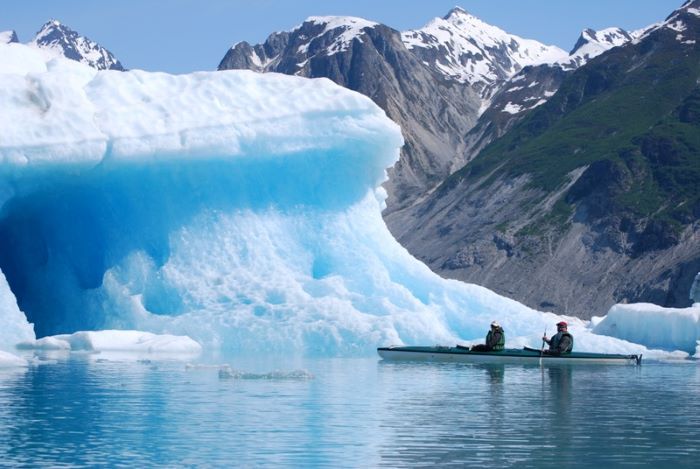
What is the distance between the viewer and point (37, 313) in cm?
3569

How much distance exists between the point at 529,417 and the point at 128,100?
836 inches

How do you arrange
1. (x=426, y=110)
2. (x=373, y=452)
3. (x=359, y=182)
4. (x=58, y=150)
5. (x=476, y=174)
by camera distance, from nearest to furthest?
(x=373, y=452), (x=58, y=150), (x=359, y=182), (x=476, y=174), (x=426, y=110)

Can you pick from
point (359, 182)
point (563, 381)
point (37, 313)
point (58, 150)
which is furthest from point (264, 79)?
point (563, 381)

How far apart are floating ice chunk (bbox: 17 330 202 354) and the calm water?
4374mm

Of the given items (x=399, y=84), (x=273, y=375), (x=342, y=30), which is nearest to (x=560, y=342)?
(x=273, y=375)

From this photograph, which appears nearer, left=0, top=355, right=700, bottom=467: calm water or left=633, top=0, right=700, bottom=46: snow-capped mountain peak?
left=0, top=355, right=700, bottom=467: calm water

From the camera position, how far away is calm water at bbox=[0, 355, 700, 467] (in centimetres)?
1323

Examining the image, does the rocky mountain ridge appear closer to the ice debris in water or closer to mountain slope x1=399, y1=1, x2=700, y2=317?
mountain slope x1=399, y1=1, x2=700, y2=317

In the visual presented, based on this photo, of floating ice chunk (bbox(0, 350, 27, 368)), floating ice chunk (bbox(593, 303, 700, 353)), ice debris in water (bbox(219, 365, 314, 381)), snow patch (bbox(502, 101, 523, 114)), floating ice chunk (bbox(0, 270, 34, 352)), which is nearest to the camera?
ice debris in water (bbox(219, 365, 314, 381))

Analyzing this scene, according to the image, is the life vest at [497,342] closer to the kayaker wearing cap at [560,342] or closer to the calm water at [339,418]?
the kayaker wearing cap at [560,342]

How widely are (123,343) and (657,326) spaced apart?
20.6 m

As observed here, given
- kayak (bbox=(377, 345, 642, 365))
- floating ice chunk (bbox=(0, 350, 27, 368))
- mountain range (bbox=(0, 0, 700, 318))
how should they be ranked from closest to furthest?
floating ice chunk (bbox=(0, 350, 27, 368)) < kayak (bbox=(377, 345, 642, 365)) < mountain range (bbox=(0, 0, 700, 318))

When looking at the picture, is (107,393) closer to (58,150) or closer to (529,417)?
(529,417)

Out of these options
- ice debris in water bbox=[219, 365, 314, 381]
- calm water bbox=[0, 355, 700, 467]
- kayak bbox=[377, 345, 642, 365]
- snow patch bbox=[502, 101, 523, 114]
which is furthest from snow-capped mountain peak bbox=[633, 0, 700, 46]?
ice debris in water bbox=[219, 365, 314, 381]
